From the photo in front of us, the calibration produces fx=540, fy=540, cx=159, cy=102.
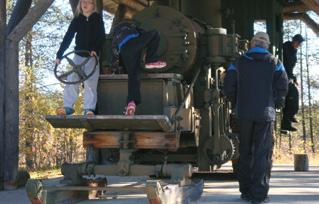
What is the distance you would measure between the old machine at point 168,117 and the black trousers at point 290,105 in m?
2.21

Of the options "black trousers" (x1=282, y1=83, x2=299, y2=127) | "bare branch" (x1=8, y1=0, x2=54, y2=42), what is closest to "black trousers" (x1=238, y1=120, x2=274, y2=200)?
"bare branch" (x1=8, y1=0, x2=54, y2=42)

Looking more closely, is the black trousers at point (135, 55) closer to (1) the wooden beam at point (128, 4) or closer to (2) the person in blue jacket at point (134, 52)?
(2) the person in blue jacket at point (134, 52)

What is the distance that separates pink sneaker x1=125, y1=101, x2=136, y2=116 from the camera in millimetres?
6078

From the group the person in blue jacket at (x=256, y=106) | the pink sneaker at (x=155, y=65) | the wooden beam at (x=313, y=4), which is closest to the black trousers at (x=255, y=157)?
the person in blue jacket at (x=256, y=106)

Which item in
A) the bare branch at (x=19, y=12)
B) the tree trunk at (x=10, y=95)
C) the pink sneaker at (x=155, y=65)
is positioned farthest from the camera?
the bare branch at (x=19, y=12)

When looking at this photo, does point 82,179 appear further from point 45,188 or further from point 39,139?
point 39,139

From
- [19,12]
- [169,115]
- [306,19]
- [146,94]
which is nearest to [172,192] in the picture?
[169,115]

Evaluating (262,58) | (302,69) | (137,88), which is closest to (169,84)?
(137,88)

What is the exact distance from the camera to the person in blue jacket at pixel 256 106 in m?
6.29

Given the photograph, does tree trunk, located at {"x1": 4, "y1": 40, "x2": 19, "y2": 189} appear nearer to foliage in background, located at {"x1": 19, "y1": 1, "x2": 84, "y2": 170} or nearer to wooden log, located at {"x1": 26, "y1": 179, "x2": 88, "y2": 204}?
wooden log, located at {"x1": 26, "y1": 179, "x2": 88, "y2": 204}

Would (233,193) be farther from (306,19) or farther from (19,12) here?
(306,19)

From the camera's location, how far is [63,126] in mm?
6547

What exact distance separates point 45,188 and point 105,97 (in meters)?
1.59

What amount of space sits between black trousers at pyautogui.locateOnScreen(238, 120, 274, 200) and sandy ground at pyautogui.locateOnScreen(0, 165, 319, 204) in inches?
12.4
